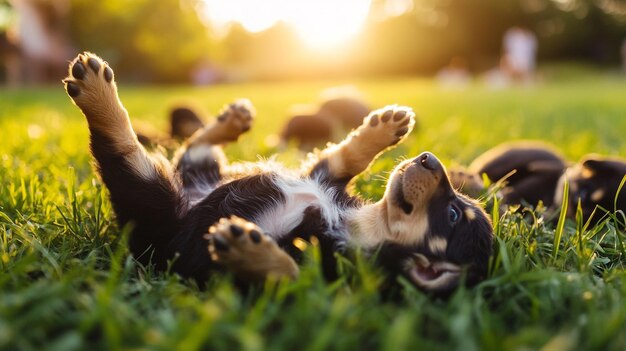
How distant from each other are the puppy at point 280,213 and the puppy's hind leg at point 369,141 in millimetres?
261

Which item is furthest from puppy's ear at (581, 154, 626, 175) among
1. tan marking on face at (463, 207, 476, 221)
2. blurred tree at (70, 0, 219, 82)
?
blurred tree at (70, 0, 219, 82)

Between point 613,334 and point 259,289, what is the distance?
1.24 meters

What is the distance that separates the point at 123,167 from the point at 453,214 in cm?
168

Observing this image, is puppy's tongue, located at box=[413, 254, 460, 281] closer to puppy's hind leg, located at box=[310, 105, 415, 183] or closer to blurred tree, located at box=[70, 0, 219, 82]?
puppy's hind leg, located at box=[310, 105, 415, 183]

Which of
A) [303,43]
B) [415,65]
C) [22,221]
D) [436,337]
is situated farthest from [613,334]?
[303,43]

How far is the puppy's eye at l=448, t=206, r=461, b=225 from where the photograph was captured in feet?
9.19

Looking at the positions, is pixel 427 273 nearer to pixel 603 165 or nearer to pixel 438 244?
pixel 438 244

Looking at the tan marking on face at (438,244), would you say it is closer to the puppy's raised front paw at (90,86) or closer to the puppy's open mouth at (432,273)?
the puppy's open mouth at (432,273)

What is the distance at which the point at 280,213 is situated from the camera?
9.85ft

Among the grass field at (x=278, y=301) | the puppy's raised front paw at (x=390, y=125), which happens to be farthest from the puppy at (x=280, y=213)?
the puppy's raised front paw at (x=390, y=125)

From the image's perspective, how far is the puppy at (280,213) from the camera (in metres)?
2.58

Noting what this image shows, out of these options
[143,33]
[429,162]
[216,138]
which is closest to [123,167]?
[216,138]

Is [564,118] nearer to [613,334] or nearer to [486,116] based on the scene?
[486,116]

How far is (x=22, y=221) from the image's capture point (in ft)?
9.43
